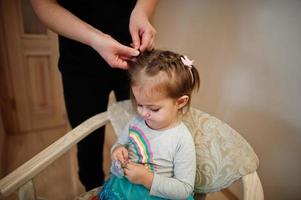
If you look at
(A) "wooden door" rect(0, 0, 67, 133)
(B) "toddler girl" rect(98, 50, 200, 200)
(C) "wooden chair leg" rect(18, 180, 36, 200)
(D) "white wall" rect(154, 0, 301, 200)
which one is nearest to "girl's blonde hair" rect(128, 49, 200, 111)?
(B) "toddler girl" rect(98, 50, 200, 200)

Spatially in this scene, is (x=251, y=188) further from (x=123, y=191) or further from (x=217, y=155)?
(x=123, y=191)

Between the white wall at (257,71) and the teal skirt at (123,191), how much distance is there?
0.61m

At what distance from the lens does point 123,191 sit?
0.74 meters

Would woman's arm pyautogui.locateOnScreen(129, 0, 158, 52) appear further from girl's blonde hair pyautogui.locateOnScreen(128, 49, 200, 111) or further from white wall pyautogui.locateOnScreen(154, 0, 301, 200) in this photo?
white wall pyautogui.locateOnScreen(154, 0, 301, 200)

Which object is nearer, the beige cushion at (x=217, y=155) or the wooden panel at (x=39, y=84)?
the beige cushion at (x=217, y=155)

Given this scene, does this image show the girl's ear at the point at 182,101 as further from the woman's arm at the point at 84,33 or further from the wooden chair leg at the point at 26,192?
the wooden chair leg at the point at 26,192

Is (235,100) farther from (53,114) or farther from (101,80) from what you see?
(53,114)

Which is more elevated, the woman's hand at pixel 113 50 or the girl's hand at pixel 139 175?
the woman's hand at pixel 113 50

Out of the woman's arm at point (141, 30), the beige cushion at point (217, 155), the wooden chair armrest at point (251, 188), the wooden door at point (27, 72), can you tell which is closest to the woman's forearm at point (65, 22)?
the woman's arm at point (141, 30)

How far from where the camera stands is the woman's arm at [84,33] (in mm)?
682

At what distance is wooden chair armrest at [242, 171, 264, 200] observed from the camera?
664mm

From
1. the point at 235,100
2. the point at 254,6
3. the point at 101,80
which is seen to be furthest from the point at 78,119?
the point at 254,6

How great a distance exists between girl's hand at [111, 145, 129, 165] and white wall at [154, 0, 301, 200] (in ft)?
2.36

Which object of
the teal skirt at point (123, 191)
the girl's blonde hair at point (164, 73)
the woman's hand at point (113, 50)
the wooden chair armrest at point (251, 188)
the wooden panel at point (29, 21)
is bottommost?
the teal skirt at point (123, 191)
